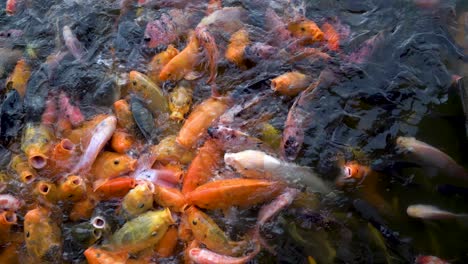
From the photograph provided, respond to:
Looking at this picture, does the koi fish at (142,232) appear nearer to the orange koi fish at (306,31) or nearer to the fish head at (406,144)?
the fish head at (406,144)

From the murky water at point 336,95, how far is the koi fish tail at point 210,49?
114mm

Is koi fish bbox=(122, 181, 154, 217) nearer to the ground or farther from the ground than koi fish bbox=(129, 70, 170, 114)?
nearer to the ground

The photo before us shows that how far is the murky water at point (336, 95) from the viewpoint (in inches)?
146

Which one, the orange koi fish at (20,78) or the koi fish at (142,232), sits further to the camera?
the orange koi fish at (20,78)

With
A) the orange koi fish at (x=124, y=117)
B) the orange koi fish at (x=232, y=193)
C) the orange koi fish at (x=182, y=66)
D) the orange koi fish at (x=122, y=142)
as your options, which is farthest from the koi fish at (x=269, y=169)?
the orange koi fish at (x=182, y=66)

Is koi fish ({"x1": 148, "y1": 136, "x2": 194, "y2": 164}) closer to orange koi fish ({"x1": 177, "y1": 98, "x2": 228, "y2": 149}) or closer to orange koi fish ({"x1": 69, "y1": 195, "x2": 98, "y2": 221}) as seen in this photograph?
orange koi fish ({"x1": 177, "y1": 98, "x2": 228, "y2": 149})

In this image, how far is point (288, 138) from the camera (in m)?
4.13

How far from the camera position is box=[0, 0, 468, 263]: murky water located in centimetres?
371

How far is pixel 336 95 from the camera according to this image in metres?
4.50

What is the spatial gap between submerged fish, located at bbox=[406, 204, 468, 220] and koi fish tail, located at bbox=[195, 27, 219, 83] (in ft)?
7.59

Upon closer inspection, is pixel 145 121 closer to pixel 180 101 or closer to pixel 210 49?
pixel 180 101

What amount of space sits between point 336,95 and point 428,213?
143 cm

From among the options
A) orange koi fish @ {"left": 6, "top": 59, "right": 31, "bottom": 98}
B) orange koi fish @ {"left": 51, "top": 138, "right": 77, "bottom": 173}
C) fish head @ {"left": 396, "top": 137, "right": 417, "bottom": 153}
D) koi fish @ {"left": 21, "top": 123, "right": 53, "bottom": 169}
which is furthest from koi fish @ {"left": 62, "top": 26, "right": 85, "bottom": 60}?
fish head @ {"left": 396, "top": 137, "right": 417, "bottom": 153}

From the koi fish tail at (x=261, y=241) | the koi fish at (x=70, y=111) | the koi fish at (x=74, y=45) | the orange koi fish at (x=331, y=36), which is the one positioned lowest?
the koi fish tail at (x=261, y=241)
